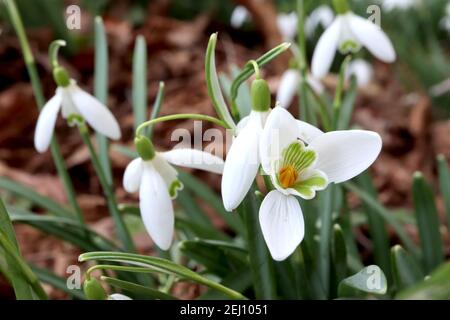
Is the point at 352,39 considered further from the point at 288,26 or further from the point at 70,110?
the point at 288,26

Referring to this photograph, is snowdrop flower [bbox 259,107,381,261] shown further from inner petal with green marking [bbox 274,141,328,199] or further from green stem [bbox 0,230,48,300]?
green stem [bbox 0,230,48,300]

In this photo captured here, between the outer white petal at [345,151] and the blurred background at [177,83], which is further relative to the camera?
the blurred background at [177,83]

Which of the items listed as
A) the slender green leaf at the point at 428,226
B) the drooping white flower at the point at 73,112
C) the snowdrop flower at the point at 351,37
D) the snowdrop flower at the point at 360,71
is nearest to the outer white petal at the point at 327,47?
the snowdrop flower at the point at 351,37

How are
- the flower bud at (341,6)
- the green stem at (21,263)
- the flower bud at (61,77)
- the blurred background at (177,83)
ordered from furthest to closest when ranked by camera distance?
the blurred background at (177,83)
the flower bud at (341,6)
the flower bud at (61,77)
the green stem at (21,263)

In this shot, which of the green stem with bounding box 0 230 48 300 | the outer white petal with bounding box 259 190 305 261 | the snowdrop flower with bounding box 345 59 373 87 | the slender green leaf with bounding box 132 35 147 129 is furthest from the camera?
the snowdrop flower with bounding box 345 59 373 87

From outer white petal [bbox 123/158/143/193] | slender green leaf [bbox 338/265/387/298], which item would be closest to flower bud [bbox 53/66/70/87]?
outer white petal [bbox 123/158/143/193]

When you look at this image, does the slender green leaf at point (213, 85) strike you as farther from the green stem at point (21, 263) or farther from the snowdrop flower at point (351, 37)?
the snowdrop flower at point (351, 37)
